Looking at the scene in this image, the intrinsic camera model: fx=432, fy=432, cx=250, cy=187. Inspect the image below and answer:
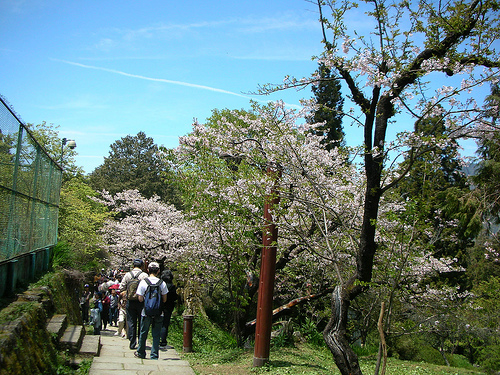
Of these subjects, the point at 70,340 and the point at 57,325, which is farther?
the point at 70,340

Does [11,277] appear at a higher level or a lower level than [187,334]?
higher

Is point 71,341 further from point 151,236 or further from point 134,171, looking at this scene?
point 134,171

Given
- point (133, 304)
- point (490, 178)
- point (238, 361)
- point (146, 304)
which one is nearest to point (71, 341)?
point (146, 304)

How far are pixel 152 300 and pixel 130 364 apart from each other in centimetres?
101

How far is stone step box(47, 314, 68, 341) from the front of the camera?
5.96m

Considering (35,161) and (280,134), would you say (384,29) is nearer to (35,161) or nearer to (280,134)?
(280,134)

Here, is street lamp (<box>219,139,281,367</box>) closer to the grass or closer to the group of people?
the grass

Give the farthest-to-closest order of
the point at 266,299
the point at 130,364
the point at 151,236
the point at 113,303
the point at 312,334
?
the point at 151,236 → the point at 113,303 → the point at 312,334 → the point at 266,299 → the point at 130,364

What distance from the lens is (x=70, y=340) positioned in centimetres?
638

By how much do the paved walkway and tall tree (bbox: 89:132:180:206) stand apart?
1862 inches

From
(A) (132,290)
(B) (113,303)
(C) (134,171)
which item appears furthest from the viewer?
(C) (134,171)

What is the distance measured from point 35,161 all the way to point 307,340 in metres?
11.4

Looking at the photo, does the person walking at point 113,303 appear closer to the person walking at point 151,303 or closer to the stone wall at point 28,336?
the person walking at point 151,303

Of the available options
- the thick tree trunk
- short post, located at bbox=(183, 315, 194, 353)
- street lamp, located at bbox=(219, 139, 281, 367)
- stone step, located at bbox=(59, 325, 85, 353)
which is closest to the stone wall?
stone step, located at bbox=(59, 325, 85, 353)
